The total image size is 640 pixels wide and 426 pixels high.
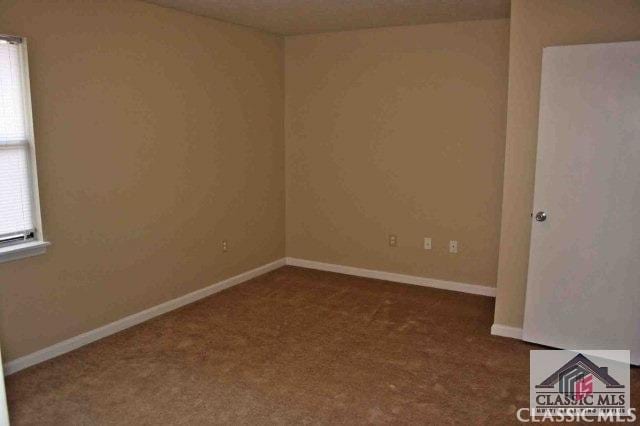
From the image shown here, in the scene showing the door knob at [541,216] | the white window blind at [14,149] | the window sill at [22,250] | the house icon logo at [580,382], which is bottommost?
the house icon logo at [580,382]

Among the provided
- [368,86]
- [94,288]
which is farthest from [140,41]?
[368,86]

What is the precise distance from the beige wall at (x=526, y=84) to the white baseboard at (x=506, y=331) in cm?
3

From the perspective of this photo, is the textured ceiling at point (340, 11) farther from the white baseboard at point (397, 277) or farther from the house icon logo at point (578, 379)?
the house icon logo at point (578, 379)

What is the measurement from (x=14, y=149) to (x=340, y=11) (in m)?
2.47

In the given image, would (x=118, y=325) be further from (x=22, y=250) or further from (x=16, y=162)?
(x=16, y=162)

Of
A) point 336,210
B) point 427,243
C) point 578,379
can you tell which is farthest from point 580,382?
point 336,210

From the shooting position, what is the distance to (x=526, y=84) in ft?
11.1

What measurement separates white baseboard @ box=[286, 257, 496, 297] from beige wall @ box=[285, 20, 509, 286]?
0.06 metres

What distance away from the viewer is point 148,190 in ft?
12.8

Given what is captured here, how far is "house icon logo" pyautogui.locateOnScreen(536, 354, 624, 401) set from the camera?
2.94m

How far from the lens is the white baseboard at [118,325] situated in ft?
10.4

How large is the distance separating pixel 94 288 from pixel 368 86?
2912 mm

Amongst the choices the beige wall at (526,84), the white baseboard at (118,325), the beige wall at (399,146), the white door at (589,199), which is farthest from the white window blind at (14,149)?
the white door at (589,199)

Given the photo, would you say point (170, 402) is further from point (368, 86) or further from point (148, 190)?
point (368, 86)
